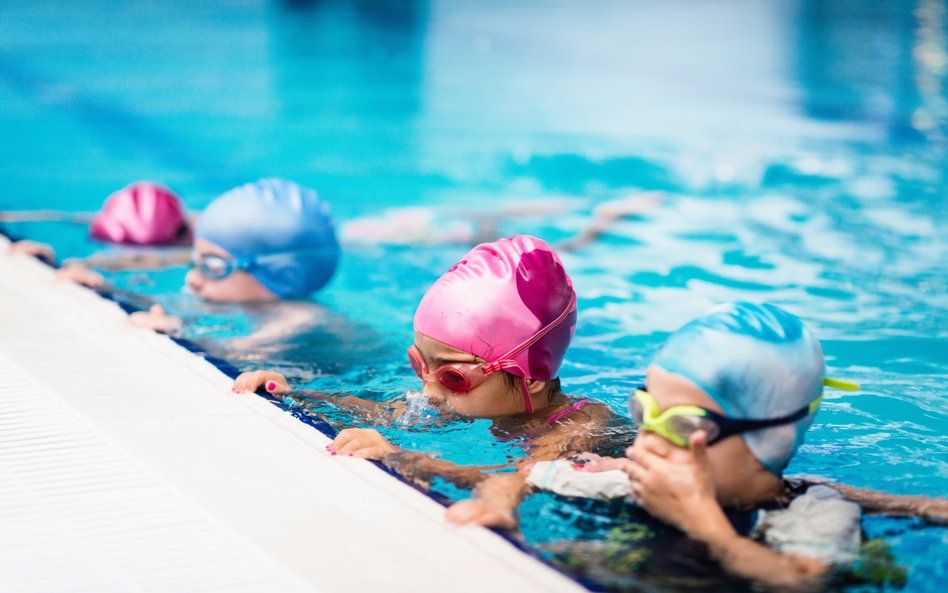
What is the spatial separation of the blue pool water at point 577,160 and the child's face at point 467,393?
0.09 m

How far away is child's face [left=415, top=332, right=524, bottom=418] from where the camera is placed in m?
3.54

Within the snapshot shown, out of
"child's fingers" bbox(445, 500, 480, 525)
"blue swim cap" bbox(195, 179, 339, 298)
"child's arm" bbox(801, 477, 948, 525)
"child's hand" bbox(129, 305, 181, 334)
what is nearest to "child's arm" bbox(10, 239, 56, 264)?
"blue swim cap" bbox(195, 179, 339, 298)

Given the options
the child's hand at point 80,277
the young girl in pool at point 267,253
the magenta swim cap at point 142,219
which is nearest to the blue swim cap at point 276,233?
the young girl in pool at point 267,253

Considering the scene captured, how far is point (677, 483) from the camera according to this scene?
8.94 feet

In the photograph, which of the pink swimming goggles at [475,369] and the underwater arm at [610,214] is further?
the underwater arm at [610,214]

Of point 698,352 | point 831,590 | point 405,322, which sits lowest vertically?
point 405,322

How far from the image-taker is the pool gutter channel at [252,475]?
255 cm

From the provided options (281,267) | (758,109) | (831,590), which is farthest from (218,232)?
(758,109)

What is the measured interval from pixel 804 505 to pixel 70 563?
6.01 feet

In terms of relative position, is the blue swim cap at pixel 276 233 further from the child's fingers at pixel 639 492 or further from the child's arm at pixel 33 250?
the child's fingers at pixel 639 492

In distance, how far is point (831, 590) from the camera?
2602 mm

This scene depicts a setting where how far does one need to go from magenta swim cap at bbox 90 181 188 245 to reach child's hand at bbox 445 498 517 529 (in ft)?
15.0

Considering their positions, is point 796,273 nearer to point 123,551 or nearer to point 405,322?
point 405,322

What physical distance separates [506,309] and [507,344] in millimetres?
110
